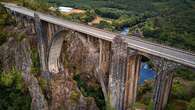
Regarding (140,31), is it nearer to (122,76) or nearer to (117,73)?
(117,73)

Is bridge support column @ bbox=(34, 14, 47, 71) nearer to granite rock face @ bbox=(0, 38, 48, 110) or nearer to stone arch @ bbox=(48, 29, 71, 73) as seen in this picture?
stone arch @ bbox=(48, 29, 71, 73)

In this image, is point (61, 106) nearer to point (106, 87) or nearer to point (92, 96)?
point (92, 96)

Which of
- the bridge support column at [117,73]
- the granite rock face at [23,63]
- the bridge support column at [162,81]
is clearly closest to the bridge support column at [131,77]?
the bridge support column at [117,73]

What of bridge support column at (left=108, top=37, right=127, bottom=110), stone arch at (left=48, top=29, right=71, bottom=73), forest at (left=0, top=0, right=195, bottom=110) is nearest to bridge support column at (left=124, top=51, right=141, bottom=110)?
bridge support column at (left=108, top=37, right=127, bottom=110)

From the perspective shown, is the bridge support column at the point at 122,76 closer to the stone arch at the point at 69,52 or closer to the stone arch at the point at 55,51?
the stone arch at the point at 69,52

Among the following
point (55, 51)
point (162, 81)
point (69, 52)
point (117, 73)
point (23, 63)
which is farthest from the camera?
point (69, 52)

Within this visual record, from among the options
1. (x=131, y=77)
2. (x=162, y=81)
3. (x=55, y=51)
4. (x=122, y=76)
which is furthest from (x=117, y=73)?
(x=55, y=51)

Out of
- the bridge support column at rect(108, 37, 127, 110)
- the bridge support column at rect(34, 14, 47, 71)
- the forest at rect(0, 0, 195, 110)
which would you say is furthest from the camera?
the bridge support column at rect(34, 14, 47, 71)
